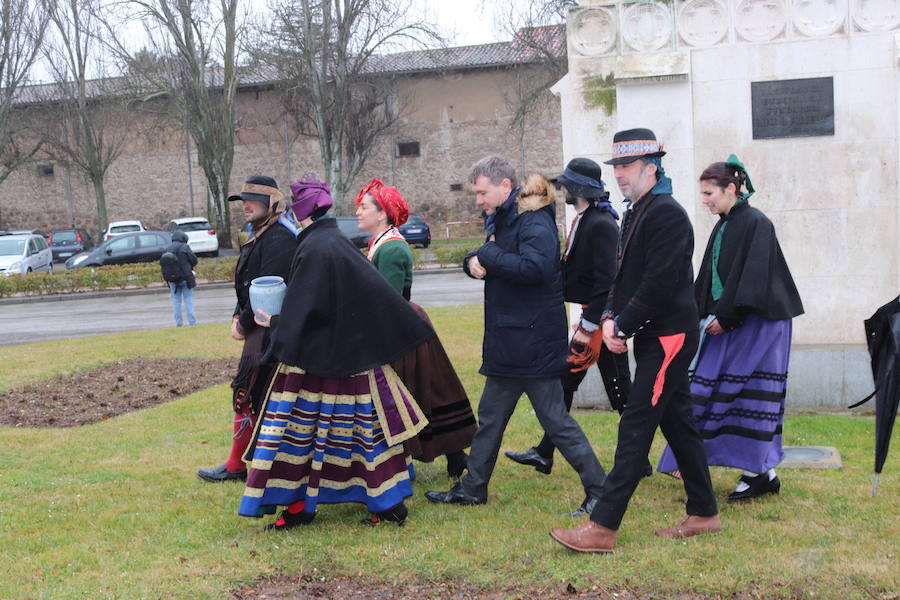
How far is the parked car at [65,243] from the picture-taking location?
41375 mm

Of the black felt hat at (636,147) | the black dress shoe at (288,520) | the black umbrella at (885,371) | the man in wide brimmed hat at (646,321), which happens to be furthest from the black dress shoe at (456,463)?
the black umbrella at (885,371)

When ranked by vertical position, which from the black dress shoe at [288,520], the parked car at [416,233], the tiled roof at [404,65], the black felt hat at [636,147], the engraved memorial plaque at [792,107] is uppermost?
the tiled roof at [404,65]

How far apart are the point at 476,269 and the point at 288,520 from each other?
1.63m

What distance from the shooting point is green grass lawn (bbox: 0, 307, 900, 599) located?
14.4ft

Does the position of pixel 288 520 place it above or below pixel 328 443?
below

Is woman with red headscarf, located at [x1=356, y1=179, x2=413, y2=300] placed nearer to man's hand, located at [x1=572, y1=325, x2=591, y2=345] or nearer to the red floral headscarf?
the red floral headscarf

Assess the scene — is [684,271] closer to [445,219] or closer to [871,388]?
[871,388]

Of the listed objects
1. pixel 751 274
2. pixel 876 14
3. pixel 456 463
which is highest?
pixel 876 14

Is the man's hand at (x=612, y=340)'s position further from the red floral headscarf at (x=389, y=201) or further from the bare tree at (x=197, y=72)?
the bare tree at (x=197, y=72)

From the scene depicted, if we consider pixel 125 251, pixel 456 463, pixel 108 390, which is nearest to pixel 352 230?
pixel 125 251

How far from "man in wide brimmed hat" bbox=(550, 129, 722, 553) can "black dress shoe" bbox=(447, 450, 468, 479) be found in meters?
1.56

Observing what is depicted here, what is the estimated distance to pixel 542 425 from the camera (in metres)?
Result: 5.48

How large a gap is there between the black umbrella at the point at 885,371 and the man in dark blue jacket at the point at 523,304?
139cm

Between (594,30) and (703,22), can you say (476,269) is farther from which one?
(703,22)
